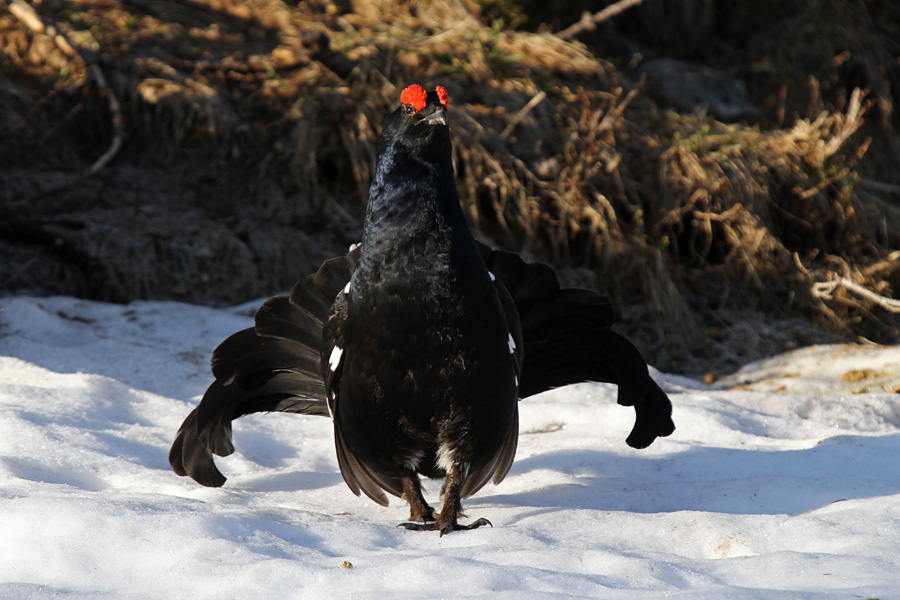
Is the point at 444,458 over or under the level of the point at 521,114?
under

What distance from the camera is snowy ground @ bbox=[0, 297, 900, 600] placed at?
1.78 m

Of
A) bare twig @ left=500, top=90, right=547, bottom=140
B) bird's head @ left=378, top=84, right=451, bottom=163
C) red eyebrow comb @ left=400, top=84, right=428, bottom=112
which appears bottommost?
bare twig @ left=500, top=90, right=547, bottom=140

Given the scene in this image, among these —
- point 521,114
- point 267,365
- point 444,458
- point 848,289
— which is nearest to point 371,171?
point 521,114

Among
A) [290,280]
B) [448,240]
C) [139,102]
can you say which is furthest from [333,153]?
[448,240]

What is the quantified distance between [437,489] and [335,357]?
3.36ft

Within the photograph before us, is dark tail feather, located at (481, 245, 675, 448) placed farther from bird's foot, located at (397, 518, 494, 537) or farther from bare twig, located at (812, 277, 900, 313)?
bare twig, located at (812, 277, 900, 313)

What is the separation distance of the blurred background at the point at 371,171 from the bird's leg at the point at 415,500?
8.26 ft

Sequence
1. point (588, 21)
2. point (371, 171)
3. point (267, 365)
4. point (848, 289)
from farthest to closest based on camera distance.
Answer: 1. point (588, 21)
2. point (371, 171)
3. point (848, 289)
4. point (267, 365)

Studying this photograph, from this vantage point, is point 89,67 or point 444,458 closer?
point 444,458

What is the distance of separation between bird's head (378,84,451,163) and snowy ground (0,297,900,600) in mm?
1026

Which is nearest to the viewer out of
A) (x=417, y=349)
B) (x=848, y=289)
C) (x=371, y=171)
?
(x=417, y=349)

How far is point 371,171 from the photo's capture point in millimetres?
5270

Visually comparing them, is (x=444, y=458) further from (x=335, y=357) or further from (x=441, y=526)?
(x=335, y=357)

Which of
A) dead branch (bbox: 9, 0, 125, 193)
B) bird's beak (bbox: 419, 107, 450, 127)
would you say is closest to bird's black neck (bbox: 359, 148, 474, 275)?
bird's beak (bbox: 419, 107, 450, 127)
